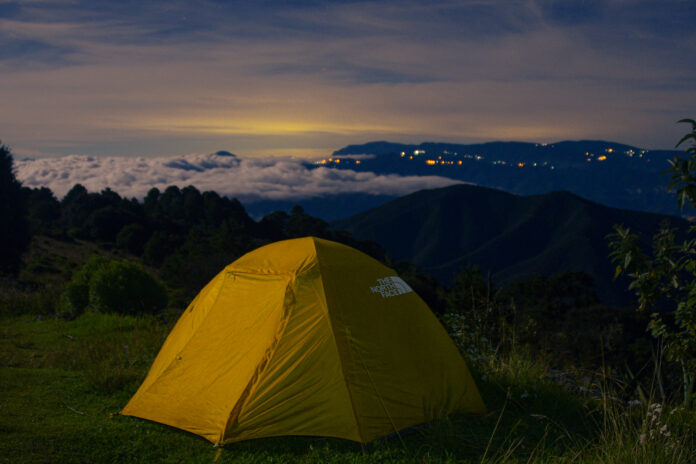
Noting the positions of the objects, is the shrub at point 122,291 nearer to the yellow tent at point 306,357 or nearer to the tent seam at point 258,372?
the yellow tent at point 306,357

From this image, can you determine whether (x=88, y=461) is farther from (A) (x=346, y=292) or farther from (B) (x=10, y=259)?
(B) (x=10, y=259)

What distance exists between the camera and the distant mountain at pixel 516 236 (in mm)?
137625

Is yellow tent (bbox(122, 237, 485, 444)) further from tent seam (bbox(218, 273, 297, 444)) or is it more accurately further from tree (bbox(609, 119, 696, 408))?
tree (bbox(609, 119, 696, 408))

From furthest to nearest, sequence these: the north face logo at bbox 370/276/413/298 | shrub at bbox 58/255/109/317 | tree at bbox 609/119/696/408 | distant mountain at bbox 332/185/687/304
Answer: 1. distant mountain at bbox 332/185/687/304
2. shrub at bbox 58/255/109/317
3. the north face logo at bbox 370/276/413/298
4. tree at bbox 609/119/696/408

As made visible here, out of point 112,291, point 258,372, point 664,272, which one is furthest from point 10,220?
point 664,272

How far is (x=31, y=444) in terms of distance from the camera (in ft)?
14.6

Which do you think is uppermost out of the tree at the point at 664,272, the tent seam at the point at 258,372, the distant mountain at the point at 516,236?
the tree at the point at 664,272

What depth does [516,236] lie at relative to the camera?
556 feet

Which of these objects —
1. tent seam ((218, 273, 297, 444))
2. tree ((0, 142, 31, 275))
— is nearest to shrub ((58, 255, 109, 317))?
tent seam ((218, 273, 297, 444))

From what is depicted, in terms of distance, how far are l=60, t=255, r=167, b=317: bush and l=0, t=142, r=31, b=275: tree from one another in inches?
866

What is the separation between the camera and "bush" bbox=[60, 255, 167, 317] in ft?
38.3

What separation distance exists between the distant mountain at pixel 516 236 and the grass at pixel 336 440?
11713 cm

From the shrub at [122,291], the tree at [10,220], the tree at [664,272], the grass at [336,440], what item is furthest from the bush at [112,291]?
the tree at [10,220]

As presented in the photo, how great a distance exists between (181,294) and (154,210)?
164ft
